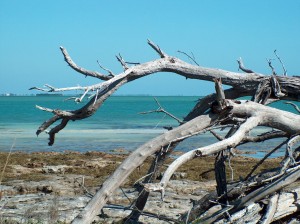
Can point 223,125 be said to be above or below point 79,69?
below

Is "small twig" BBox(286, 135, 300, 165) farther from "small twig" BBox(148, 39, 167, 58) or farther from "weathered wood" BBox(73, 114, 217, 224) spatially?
"small twig" BBox(148, 39, 167, 58)

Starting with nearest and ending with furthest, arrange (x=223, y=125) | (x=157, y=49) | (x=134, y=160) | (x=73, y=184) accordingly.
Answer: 1. (x=134, y=160)
2. (x=223, y=125)
3. (x=157, y=49)
4. (x=73, y=184)

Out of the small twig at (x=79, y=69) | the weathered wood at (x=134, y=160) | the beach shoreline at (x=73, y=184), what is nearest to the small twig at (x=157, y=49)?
the small twig at (x=79, y=69)

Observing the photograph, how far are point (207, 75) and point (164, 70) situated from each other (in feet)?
1.64

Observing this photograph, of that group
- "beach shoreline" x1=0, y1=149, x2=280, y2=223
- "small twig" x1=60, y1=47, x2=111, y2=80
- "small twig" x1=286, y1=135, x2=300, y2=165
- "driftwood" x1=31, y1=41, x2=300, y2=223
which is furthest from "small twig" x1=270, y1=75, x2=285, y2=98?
"small twig" x1=60, y1=47, x2=111, y2=80

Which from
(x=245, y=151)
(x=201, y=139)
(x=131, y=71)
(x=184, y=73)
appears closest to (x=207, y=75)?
(x=184, y=73)

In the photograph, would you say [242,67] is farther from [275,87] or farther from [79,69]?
[79,69]

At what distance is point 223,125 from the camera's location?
6.57 m

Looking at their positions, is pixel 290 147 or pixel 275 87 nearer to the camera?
pixel 290 147

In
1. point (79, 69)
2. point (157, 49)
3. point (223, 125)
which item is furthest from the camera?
point (157, 49)

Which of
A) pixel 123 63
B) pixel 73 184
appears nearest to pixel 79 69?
pixel 123 63

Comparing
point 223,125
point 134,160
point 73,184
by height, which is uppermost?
point 223,125

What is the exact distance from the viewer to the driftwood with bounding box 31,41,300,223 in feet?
20.2

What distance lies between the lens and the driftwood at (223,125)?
20.2ft
